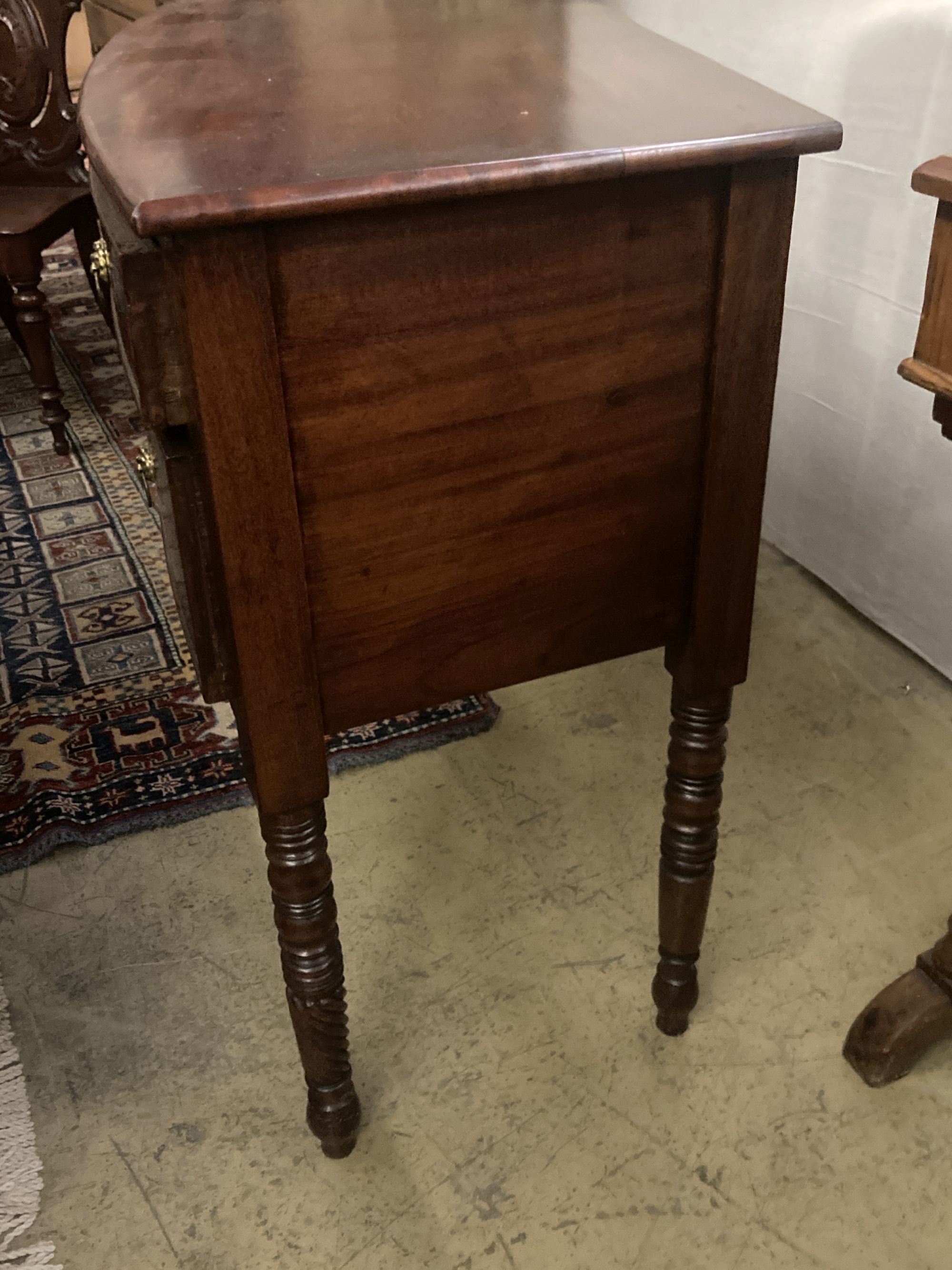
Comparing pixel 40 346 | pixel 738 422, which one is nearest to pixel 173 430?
pixel 738 422

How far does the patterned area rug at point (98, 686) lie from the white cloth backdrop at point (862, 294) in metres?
0.71

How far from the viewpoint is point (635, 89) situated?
0.95 m

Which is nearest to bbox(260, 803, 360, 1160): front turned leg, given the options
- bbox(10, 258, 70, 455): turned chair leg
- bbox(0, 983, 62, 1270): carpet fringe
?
bbox(0, 983, 62, 1270): carpet fringe

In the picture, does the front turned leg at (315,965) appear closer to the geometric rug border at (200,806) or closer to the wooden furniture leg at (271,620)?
the wooden furniture leg at (271,620)

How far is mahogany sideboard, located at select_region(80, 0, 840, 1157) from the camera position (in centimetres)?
79

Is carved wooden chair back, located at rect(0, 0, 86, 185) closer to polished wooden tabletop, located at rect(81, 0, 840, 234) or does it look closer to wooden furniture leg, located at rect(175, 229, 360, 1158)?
polished wooden tabletop, located at rect(81, 0, 840, 234)

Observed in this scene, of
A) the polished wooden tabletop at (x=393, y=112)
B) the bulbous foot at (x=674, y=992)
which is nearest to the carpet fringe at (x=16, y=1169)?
the bulbous foot at (x=674, y=992)

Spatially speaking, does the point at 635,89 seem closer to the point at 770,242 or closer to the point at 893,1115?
the point at 770,242

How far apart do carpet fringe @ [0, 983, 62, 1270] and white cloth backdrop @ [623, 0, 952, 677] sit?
146cm

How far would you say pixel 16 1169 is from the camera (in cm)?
124

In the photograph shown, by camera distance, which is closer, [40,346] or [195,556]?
[195,556]

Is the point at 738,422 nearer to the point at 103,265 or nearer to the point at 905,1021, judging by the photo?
the point at 103,265

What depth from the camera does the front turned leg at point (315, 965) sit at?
3.41 feet

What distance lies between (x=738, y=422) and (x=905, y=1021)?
0.70m
